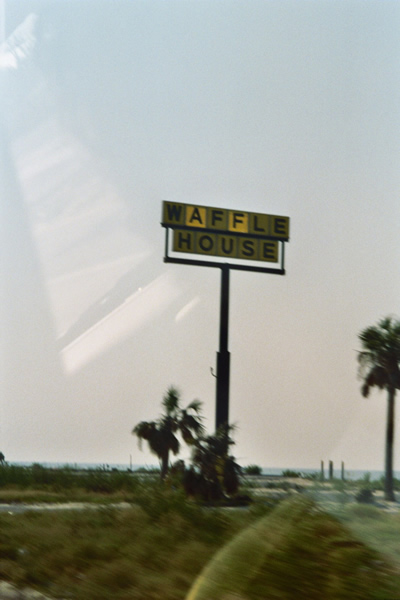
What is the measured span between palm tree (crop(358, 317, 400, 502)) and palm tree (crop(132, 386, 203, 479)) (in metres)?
2.82

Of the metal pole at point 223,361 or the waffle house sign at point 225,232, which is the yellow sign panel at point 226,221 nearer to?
the waffle house sign at point 225,232

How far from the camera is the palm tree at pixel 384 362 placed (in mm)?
11938

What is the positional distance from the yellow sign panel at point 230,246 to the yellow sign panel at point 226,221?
10cm

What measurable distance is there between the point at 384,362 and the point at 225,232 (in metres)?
4.24

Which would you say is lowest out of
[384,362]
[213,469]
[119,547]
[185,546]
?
[119,547]

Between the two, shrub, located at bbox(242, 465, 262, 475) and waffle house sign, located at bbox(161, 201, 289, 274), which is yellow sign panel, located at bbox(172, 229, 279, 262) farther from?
shrub, located at bbox(242, 465, 262, 475)

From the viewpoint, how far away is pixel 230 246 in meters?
15.2

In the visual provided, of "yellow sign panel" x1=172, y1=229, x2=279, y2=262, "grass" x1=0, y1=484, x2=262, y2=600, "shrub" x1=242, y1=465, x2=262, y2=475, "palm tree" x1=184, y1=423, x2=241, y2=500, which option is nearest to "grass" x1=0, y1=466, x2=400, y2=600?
"grass" x1=0, y1=484, x2=262, y2=600

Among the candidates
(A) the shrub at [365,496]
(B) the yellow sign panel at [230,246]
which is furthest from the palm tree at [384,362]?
(B) the yellow sign panel at [230,246]

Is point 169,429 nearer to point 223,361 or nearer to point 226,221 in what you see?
point 223,361

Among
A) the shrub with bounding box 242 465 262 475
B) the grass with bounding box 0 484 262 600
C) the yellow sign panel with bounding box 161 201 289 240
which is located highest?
the yellow sign panel with bounding box 161 201 289 240

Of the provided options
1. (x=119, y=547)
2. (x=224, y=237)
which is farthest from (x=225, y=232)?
(x=119, y=547)

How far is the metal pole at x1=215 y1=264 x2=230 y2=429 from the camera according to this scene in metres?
13.8

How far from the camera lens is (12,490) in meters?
13.7
